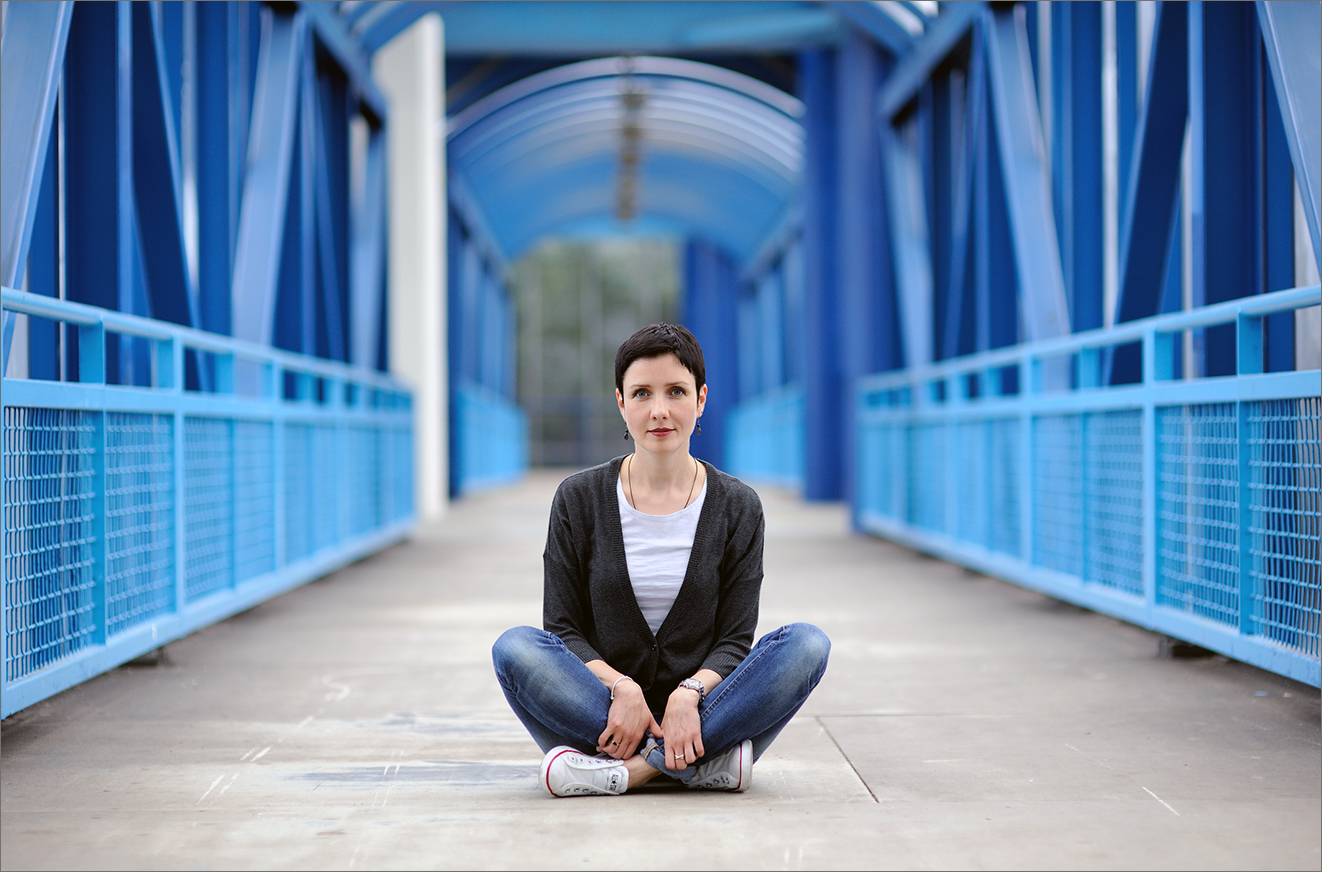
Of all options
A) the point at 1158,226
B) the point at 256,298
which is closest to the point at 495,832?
the point at 1158,226

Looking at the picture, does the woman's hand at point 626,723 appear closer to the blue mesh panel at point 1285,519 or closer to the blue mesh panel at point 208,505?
the blue mesh panel at point 1285,519

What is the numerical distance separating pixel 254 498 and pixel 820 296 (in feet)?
41.3

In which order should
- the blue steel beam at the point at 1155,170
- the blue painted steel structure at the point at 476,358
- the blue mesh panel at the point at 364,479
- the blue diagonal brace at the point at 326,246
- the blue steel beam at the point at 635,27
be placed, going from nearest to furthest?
1. the blue steel beam at the point at 1155,170
2. the blue mesh panel at the point at 364,479
3. the blue diagonal brace at the point at 326,246
4. the blue steel beam at the point at 635,27
5. the blue painted steel structure at the point at 476,358

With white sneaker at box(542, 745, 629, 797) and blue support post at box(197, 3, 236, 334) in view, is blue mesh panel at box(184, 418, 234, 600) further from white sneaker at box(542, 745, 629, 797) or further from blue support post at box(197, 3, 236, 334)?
white sneaker at box(542, 745, 629, 797)

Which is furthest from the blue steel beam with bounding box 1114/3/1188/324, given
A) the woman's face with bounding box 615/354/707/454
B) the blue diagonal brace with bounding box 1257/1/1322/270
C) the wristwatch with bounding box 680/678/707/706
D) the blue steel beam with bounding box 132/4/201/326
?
the blue steel beam with bounding box 132/4/201/326

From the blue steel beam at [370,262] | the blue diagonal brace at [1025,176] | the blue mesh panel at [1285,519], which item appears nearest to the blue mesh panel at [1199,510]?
the blue mesh panel at [1285,519]

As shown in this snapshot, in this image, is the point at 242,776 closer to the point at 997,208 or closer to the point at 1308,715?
the point at 1308,715

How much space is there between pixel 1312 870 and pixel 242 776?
2.51m

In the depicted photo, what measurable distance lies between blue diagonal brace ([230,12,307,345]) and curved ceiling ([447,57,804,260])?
10.5 m

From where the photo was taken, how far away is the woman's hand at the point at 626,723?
3.37m

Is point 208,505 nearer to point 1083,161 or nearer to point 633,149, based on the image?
point 1083,161

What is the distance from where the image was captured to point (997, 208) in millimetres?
9953

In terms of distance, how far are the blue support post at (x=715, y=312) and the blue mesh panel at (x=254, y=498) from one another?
29.7m

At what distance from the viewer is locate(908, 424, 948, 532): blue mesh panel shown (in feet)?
33.1
